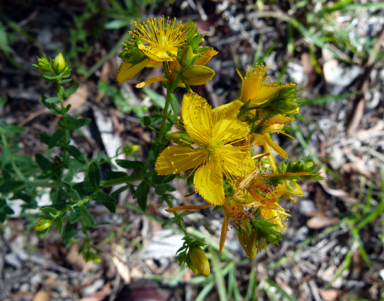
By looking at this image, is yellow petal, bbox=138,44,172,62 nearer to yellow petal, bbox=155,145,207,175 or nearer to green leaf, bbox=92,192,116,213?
yellow petal, bbox=155,145,207,175

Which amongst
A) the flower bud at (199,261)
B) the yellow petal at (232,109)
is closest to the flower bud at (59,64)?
the yellow petal at (232,109)

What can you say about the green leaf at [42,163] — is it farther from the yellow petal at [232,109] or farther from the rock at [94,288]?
the rock at [94,288]

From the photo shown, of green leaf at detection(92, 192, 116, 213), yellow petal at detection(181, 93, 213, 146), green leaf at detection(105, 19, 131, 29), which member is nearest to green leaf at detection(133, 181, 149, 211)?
green leaf at detection(92, 192, 116, 213)

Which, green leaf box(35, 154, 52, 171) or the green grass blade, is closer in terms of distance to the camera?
green leaf box(35, 154, 52, 171)

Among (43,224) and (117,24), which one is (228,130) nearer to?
(43,224)

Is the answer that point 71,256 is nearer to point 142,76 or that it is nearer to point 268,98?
point 142,76

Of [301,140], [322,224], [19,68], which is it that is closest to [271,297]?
[322,224]
